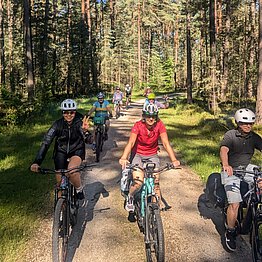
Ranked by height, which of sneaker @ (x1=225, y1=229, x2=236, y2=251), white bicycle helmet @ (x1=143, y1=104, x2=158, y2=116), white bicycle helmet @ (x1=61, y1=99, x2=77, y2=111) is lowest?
sneaker @ (x1=225, y1=229, x2=236, y2=251)

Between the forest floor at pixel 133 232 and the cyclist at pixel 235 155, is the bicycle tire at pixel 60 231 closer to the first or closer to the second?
the forest floor at pixel 133 232

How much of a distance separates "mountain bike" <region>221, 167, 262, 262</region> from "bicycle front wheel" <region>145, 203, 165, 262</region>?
140 cm

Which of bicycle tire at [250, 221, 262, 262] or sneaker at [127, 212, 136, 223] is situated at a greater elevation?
bicycle tire at [250, 221, 262, 262]

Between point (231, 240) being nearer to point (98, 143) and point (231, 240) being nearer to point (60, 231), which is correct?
point (60, 231)

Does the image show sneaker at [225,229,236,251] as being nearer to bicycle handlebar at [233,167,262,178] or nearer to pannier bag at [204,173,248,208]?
pannier bag at [204,173,248,208]

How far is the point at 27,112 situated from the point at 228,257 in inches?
587

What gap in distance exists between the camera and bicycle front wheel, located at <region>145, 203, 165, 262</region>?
4430mm

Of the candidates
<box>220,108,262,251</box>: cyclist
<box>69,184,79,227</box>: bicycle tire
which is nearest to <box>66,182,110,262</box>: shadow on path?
<box>69,184,79,227</box>: bicycle tire

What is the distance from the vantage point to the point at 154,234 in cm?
464

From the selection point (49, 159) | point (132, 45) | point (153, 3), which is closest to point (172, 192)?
point (49, 159)

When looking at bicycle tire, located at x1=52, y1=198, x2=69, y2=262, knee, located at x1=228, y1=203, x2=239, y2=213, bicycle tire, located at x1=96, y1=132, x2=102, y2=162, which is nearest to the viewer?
bicycle tire, located at x1=52, y1=198, x2=69, y2=262

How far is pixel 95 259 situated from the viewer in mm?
4961

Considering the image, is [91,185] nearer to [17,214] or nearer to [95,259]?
[17,214]

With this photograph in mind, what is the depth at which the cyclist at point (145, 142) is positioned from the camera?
557 centimetres
